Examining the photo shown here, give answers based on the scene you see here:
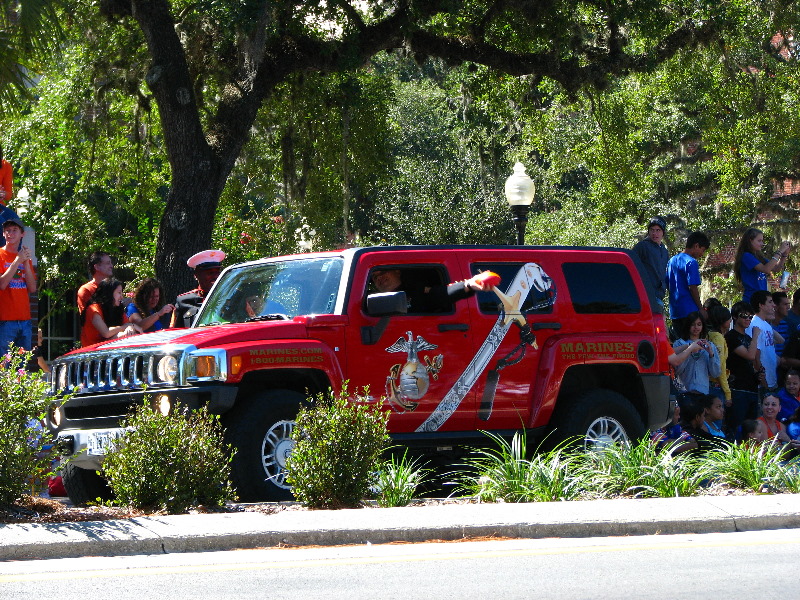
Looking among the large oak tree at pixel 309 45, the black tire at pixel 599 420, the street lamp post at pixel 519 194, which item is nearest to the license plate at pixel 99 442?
the black tire at pixel 599 420

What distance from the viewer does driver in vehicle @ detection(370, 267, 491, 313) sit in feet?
32.7

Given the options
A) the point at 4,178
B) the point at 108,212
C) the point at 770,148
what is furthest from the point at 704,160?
the point at 4,178

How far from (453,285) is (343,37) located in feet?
22.6

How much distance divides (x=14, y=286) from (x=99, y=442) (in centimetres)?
346

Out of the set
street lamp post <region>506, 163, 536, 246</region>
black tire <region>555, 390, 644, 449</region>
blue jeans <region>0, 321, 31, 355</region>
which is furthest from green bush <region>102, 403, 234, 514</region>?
street lamp post <region>506, 163, 536, 246</region>

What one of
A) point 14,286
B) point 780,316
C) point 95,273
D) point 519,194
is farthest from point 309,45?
point 780,316

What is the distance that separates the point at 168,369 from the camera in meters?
9.15

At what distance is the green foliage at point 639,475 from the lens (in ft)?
31.2

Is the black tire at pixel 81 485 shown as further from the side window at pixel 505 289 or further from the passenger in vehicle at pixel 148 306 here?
the side window at pixel 505 289

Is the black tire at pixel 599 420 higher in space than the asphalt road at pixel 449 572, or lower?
higher

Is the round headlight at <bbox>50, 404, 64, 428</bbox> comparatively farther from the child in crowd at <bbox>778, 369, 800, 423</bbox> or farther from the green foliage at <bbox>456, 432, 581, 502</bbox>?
the child in crowd at <bbox>778, 369, 800, 423</bbox>

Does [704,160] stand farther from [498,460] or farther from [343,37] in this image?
[498,460]

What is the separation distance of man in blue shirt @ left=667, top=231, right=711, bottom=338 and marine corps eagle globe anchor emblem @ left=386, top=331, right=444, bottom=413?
538 cm

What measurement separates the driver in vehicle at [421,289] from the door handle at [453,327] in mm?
167
